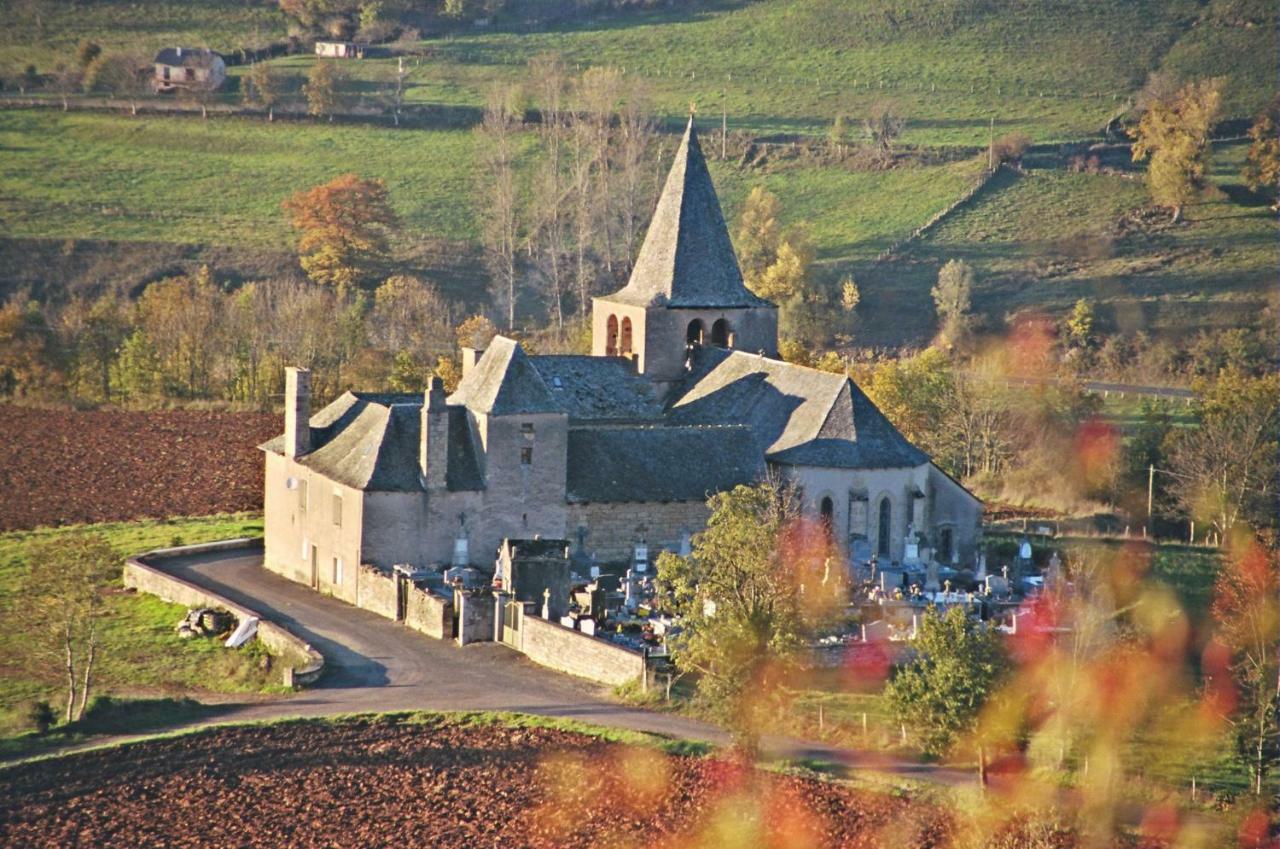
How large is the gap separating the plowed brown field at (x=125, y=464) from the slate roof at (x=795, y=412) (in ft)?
50.8

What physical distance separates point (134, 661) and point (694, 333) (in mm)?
22475

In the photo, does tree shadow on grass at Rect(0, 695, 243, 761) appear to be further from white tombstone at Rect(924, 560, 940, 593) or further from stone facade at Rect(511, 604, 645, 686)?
white tombstone at Rect(924, 560, 940, 593)

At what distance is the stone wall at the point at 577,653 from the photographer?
1928 inches

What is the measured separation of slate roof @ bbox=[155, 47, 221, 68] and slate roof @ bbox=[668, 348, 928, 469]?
75.3 meters

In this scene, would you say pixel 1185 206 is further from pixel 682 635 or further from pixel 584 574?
pixel 682 635

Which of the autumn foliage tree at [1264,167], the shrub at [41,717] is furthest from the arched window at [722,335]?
the autumn foliage tree at [1264,167]

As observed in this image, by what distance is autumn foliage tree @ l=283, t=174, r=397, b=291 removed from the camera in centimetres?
11038

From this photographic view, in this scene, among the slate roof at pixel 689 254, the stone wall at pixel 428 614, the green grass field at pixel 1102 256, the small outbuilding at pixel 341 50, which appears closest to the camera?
the stone wall at pixel 428 614

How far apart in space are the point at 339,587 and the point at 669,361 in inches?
566

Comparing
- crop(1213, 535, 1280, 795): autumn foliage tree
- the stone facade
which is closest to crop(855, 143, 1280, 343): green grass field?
crop(1213, 535, 1280, 795): autumn foliage tree

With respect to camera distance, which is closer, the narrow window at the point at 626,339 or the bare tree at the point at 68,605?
the bare tree at the point at 68,605

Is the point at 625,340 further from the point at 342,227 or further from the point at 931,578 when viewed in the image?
the point at 342,227

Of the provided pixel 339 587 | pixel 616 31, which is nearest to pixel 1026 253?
pixel 616 31

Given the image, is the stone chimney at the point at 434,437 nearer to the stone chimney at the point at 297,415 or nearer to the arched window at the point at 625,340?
the stone chimney at the point at 297,415
